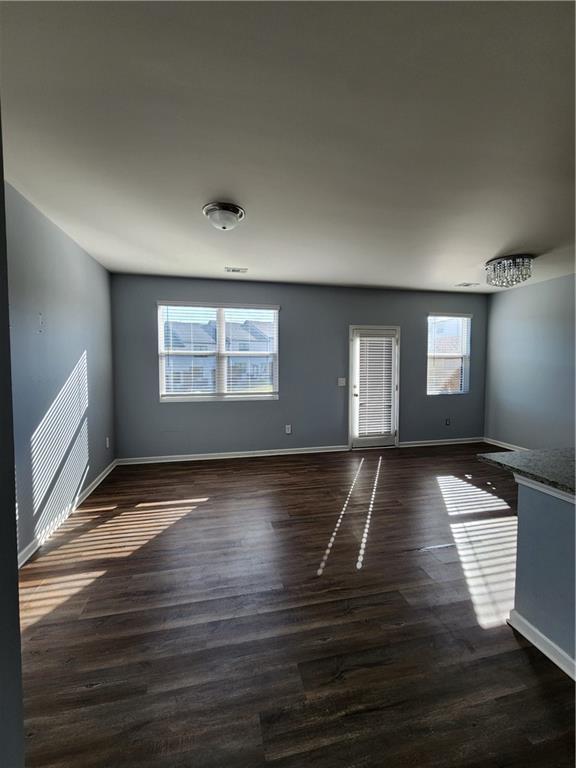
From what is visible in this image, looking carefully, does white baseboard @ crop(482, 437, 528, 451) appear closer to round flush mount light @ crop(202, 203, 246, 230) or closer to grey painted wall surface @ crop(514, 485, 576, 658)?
grey painted wall surface @ crop(514, 485, 576, 658)

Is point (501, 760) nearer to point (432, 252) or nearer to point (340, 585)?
point (340, 585)

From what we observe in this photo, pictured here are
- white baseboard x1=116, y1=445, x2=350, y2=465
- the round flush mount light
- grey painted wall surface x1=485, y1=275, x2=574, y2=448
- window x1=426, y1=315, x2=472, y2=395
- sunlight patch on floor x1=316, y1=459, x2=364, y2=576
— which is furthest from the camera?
window x1=426, y1=315, x2=472, y2=395

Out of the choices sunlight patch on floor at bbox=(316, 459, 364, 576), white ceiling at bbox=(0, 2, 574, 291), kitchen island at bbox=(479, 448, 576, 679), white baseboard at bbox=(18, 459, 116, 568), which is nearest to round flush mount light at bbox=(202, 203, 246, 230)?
white ceiling at bbox=(0, 2, 574, 291)

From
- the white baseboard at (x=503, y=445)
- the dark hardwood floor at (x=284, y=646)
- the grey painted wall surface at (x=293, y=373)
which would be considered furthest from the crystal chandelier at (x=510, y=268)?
the white baseboard at (x=503, y=445)

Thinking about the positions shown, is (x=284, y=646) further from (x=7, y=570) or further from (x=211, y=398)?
(x=211, y=398)

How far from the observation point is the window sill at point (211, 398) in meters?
4.84

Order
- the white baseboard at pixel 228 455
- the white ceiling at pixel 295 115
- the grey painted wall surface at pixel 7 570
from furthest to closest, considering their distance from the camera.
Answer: the white baseboard at pixel 228 455 → the white ceiling at pixel 295 115 → the grey painted wall surface at pixel 7 570

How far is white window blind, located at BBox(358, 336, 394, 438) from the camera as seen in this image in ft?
18.2

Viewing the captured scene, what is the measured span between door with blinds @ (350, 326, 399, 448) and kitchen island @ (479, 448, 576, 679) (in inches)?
145

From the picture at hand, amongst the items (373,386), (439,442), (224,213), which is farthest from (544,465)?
(439,442)

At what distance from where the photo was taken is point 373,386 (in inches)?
220

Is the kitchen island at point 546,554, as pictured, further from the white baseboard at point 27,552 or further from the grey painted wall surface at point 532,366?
the grey painted wall surface at point 532,366

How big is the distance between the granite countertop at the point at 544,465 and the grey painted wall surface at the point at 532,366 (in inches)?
138

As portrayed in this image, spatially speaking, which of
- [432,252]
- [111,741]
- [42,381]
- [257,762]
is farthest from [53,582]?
[432,252]
